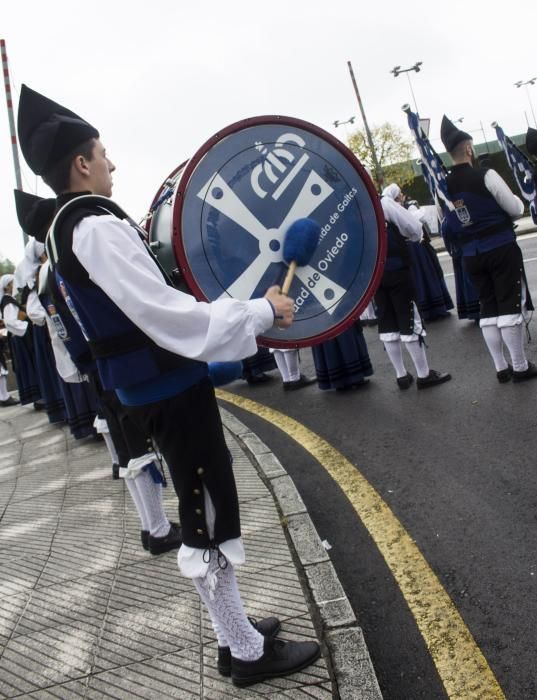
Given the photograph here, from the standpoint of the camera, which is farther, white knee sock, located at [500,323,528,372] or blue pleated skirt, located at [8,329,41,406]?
Answer: blue pleated skirt, located at [8,329,41,406]

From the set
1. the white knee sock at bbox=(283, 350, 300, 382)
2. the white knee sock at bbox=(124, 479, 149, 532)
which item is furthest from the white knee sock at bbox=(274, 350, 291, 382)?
the white knee sock at bbox=(124, 479, 149, 532)

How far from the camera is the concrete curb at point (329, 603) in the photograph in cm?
206

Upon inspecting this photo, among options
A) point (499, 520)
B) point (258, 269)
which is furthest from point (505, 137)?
point (258, 269)

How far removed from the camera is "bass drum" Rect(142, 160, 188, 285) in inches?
83.4

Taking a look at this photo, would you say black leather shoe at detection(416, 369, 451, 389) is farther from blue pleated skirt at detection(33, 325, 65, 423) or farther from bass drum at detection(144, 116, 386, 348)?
blue pleated skirt at detection(33, 325, 65, 423)

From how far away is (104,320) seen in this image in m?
1.95

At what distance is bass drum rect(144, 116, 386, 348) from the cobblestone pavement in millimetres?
1150

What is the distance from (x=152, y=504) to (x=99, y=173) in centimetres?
186

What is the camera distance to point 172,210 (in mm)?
2064

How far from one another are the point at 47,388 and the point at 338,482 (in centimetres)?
468

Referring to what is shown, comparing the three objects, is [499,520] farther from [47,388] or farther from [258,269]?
[47,388]

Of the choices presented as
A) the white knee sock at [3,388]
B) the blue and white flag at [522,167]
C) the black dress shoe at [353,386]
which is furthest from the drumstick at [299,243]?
the white knee sock at [3,388]

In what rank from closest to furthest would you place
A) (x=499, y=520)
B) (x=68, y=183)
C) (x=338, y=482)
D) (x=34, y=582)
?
(x=68, y=183) < (x=499, y=520) < (x=34, y=582) < (x=338, y=482)

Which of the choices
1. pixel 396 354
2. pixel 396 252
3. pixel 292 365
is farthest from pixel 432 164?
pixel 292 365
